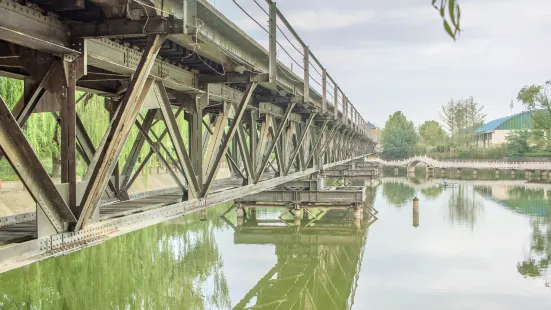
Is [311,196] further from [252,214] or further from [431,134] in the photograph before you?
[431,134]

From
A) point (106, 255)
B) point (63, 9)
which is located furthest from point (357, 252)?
point (63, 9)

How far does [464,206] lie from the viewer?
39219 millimetres

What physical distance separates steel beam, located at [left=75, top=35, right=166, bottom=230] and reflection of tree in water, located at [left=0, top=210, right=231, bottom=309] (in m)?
10.0

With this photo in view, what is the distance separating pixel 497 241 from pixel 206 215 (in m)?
16.5

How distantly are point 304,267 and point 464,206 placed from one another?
75.0 ft

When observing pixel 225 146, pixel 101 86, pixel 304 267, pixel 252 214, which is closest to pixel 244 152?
pixel 225 146

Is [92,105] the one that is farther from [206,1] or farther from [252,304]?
[206,1]

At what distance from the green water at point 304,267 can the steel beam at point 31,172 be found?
1031 centimetres

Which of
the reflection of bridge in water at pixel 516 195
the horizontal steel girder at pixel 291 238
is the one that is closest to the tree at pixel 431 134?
the reflection of bridge in water at pixel 516 195

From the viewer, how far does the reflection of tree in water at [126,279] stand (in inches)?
600

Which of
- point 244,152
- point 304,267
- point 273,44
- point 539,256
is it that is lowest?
point 304,267

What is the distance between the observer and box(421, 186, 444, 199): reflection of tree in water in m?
47.2

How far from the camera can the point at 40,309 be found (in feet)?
46.4

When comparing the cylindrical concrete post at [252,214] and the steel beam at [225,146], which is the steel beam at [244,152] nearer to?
the steel beam at [225,146]
